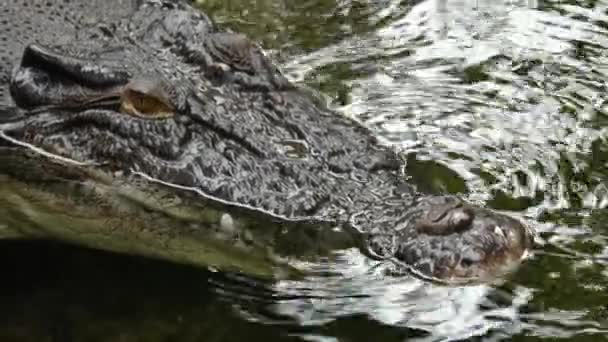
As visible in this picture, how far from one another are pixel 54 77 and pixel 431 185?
176 centimetres

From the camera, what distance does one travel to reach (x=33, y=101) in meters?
4.52

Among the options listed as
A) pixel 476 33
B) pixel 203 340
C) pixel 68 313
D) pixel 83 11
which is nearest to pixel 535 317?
pixel 203 340

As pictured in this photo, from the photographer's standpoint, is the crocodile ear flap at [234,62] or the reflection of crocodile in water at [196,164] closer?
the reflection of crocodile in water at [196,164]

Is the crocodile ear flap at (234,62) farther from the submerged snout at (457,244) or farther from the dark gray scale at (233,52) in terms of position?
the submerged snout at (457,244)

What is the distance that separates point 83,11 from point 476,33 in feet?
8.71

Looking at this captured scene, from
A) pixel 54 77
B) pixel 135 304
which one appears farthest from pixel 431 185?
pixel 54 77

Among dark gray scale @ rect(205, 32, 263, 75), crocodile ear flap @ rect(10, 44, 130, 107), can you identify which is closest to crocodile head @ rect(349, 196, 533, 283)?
dark gray scale @ rect(205, 32, 263, 75)

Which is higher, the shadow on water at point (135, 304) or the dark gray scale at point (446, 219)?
A: the dark gray scale at point (446, 219)

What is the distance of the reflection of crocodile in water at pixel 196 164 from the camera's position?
151 inches

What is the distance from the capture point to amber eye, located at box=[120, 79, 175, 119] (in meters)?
4.25

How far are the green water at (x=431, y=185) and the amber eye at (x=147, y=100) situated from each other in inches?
25.0

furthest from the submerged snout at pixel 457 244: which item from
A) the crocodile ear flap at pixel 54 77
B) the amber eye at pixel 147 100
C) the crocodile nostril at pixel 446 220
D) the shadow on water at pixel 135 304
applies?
the crocodile ear flap at pixel 54 77

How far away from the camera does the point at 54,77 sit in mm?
4492

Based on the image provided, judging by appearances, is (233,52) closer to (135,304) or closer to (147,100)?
(147,100)
